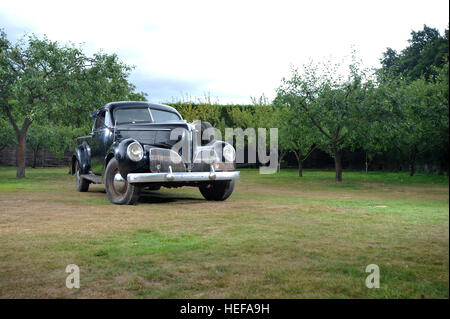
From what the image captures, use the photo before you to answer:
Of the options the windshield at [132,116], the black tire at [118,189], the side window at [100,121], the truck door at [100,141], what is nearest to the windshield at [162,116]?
the windshield at [132,116]

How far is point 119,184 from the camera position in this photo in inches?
332

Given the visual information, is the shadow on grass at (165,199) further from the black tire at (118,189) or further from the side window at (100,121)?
the side window at (100,121)

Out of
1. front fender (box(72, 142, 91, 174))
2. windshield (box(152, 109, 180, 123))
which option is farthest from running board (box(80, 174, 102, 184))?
windshield (box(152, 109, 180, 123))

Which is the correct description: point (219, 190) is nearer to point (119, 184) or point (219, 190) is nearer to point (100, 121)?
point (119, 184)

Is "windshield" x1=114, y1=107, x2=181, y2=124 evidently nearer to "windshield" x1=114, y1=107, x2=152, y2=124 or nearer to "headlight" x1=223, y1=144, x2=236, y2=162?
"windshield" x1=114, y1=107, x2=152, y2=124

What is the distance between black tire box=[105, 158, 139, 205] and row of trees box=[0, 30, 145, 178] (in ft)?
24.9

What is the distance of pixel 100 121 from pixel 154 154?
285cm

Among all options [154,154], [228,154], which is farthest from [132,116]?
[228,154]

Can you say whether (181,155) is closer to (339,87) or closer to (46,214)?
(46,214)

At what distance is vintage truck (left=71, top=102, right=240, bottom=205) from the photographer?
8008 mm

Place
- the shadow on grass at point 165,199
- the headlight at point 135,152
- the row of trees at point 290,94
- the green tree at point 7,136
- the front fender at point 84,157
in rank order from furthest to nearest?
the green tree at point 7,136 < the row of trees at point 290,94 < the front fender at point 84,157 < the shadow on grass at point 165,199 < the headlight at point 135,152

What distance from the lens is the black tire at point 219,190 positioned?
931 centimetres
